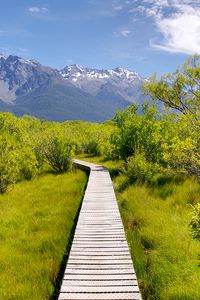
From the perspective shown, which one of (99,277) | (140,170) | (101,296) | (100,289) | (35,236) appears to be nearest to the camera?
(101,296)

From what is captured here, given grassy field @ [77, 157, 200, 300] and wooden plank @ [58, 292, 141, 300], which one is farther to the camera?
grassy field @ [77, 157, 200, 300]

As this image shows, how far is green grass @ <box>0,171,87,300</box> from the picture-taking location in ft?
25.1

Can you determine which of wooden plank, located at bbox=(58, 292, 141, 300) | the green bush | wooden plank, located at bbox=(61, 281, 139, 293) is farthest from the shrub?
wooden plank, located at bbox=(58, 292, 141, 300)

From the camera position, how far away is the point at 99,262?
306 inches

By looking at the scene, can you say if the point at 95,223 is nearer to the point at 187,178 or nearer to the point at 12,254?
the point at 12,254

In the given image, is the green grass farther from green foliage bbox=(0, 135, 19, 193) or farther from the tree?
the tree

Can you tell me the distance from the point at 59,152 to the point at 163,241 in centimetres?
1758

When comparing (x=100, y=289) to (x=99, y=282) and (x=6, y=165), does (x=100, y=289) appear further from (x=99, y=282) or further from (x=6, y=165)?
(x=6, y=165)

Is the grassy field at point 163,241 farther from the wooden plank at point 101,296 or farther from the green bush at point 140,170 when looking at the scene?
the green bush at point 140,170

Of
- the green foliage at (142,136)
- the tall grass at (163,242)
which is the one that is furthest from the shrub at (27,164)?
the tall grass at (163,242)

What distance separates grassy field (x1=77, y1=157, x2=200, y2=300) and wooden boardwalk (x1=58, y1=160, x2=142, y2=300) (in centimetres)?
62

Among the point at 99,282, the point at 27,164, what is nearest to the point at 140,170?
the point at 27,164

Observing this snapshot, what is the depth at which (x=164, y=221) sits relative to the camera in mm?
10797

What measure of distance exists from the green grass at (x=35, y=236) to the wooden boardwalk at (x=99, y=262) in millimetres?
751
